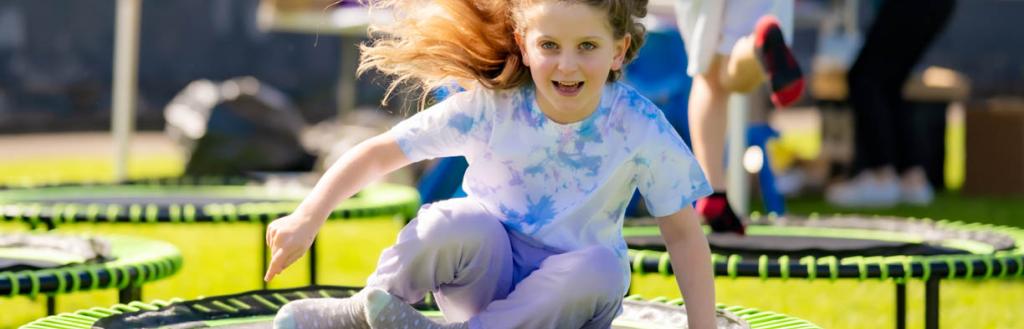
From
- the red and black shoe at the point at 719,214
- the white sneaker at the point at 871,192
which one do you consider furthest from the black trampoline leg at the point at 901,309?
the white sneaker at the point at 871,192

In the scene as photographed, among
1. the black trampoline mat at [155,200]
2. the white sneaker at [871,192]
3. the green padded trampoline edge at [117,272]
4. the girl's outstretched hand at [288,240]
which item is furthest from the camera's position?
the white sneaker at [871,192]

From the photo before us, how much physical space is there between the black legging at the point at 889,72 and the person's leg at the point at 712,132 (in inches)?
134

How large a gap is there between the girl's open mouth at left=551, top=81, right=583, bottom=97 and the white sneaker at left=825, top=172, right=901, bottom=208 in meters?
4.69

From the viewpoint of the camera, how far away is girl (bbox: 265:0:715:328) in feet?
4.91

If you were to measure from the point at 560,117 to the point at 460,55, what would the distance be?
0.47 feet

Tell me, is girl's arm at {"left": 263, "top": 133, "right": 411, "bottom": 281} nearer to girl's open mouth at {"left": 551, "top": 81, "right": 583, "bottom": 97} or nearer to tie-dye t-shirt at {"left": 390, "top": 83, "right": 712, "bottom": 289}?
tie-dye t-shirt at {"left": 390, "top": 83, "right": 712, "bottom": 289}

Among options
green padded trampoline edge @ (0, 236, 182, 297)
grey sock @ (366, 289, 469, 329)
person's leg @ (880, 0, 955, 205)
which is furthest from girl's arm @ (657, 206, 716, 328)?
person's leg @ (880, 0, 955, 205)

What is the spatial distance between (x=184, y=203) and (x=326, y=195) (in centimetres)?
205

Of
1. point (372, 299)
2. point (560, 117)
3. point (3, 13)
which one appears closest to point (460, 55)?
point (560, 117)

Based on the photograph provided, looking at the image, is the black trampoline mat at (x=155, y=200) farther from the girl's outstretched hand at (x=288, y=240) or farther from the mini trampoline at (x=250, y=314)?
the girl's outstretched hand at (x=288, y=240)

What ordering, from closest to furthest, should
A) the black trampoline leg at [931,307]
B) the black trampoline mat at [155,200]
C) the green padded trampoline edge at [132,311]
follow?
the green padded trampoline edge at [132,311]
the black trampoline leg at [931,307]
the black trampoline mat at [155,200]

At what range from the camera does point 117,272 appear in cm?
207

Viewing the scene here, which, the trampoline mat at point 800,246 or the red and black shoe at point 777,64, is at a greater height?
the red and black shoe at point 777,64

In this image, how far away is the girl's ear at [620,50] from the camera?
155cm
